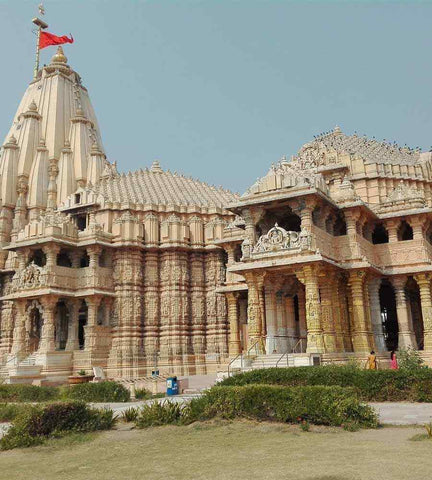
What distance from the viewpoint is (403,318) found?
2634 cm

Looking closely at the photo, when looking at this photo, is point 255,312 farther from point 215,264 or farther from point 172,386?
point 215,264

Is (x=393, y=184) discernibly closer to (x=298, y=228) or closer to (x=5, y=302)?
(x=298, y=228)

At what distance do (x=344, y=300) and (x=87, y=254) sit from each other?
17.1m

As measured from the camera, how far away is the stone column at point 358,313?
24438 mm

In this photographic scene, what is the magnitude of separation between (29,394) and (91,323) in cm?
1236

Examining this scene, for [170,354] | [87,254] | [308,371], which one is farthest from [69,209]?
[308,371]

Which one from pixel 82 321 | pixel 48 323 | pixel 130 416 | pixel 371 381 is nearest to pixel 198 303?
pixel 82 321

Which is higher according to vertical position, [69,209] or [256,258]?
[69,209]

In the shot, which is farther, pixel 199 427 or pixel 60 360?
pixel 60 360

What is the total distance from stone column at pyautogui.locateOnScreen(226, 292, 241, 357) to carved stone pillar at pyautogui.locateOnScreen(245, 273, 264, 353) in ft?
25.0

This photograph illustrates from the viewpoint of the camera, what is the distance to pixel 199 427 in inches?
490

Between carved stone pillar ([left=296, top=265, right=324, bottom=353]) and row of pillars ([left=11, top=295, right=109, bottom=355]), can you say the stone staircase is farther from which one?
row of pillars ([left=11, top=295, right=109, bottom=355])

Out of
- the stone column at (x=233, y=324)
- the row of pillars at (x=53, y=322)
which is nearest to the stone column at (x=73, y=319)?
the row of pillars at (x=53, y=322)

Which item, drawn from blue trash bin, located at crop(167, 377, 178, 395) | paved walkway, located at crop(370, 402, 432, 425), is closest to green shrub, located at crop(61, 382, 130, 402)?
blue trash bin, located at crop(167, 377, 178, 395)
